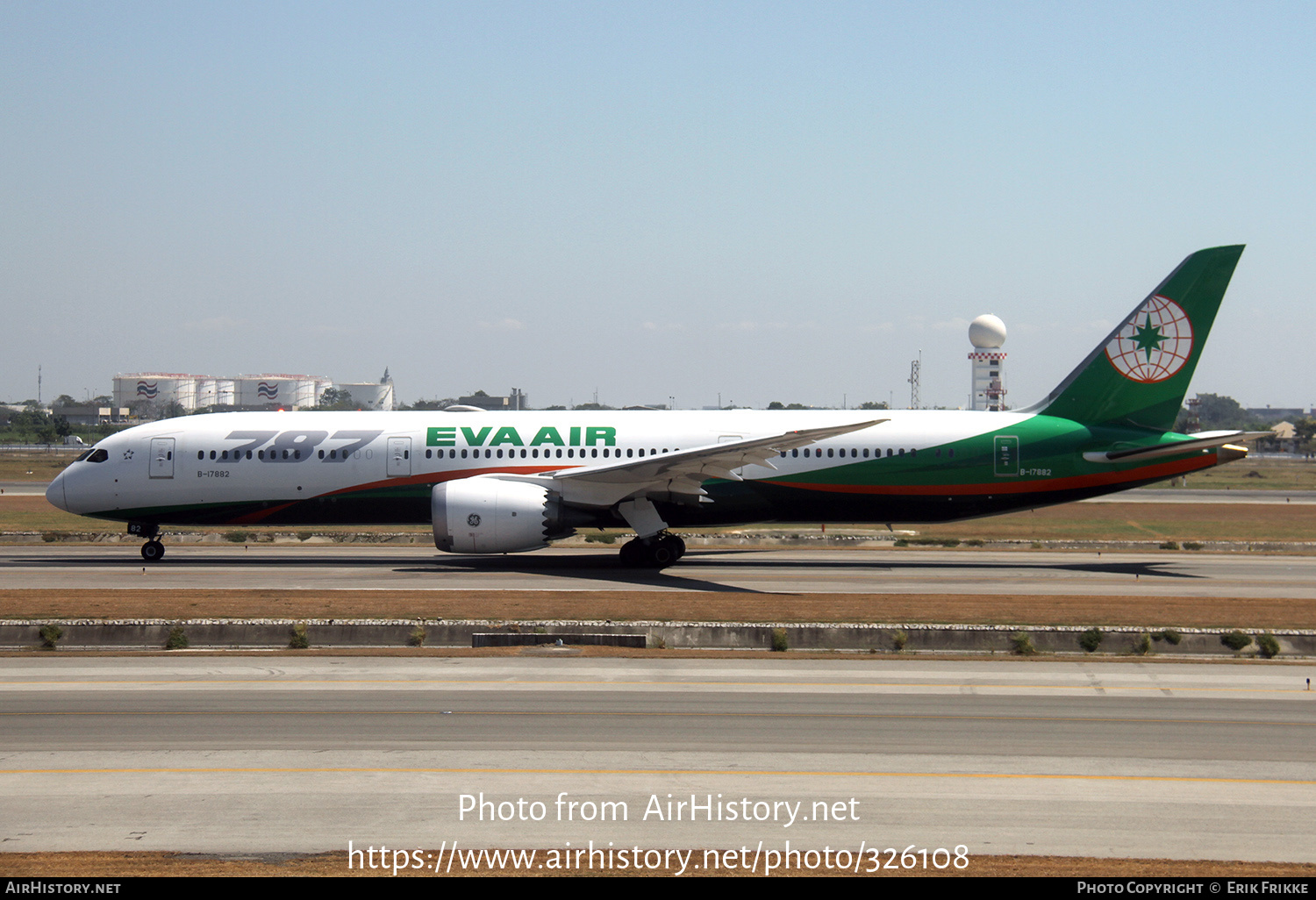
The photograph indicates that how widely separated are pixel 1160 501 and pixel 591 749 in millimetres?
48795

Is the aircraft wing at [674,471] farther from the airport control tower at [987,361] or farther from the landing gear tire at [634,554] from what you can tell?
the airport control tower at [987,361]

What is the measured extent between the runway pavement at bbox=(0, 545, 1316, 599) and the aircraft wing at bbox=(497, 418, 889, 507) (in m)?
2.02

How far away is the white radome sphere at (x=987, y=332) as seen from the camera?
404 feet

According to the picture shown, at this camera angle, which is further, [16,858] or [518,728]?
[518,728]

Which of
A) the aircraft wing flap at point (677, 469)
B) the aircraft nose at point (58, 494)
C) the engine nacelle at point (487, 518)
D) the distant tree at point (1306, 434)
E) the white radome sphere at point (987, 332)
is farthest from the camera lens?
the distant tree at point (1306, 434)

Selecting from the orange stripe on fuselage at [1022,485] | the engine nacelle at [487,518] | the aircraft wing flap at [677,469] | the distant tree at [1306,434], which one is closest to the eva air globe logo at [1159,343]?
the orange stripe on fuselage at [1022,485]

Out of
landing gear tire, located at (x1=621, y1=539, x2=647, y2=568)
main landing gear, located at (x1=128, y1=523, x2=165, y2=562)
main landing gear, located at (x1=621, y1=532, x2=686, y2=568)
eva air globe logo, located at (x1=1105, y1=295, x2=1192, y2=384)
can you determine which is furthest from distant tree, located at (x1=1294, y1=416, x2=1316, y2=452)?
main landing gear, located at (x1=128, y1=523, x2=165, y2=562)

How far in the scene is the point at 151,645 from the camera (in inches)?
671

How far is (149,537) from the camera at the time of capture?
29203mm

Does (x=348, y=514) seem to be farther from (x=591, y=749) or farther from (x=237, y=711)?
(x=591, y=749)

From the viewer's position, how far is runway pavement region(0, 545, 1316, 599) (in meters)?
23.8

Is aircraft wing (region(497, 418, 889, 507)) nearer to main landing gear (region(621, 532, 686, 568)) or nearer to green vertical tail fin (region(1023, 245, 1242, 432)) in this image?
main landing gear (region(621, 532, 686, 568))

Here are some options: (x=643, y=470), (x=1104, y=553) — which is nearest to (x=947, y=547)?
(x=1104, y=553)

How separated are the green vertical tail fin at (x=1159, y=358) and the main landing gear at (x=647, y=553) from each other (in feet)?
39.0
